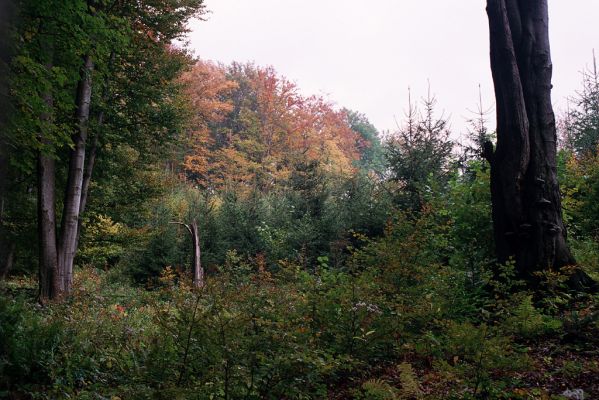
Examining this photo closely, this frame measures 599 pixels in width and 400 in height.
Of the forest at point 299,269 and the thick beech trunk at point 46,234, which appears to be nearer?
the forest at point 299,269

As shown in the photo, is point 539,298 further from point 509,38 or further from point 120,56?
point 120,56

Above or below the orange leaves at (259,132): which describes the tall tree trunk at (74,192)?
below

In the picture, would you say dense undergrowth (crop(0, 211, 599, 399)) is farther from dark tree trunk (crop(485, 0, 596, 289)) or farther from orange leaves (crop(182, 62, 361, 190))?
orange leaves (crop(182, 62, 361, 190))

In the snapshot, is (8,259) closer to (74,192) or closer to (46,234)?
(46,234)

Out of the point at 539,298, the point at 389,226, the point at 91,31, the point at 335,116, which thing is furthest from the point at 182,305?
the point at 335,116

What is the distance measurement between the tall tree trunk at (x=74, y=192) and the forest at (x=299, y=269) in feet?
0.15

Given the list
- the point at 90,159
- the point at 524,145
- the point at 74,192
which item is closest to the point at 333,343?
the point at 524,145

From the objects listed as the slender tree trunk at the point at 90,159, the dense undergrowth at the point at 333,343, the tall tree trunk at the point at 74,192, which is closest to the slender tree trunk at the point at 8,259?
the slender tree trunk at the point at 90,159

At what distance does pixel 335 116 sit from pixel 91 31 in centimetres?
3570

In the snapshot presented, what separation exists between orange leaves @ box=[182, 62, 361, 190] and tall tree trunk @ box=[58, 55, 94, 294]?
2055 cm

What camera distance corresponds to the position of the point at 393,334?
5.05 meters

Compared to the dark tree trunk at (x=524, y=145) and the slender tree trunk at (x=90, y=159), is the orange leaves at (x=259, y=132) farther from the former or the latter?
the dark tree trunk at (x=524, y=145)

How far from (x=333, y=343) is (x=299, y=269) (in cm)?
197

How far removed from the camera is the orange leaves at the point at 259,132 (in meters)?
33.8
